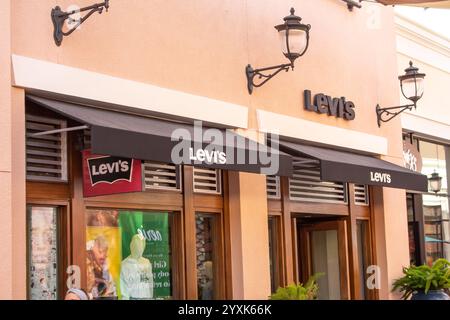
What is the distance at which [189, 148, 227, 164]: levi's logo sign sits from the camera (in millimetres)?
8836

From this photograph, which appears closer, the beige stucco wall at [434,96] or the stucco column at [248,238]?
the stucco column at [248,238]

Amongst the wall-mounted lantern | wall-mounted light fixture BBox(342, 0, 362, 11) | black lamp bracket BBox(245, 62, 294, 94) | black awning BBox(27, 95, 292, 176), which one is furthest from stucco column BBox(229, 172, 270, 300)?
the wall-mounted lantern

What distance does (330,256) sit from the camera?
14445 mm

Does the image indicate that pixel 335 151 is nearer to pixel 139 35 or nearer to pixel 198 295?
pixel 198 295

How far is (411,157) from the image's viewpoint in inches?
656

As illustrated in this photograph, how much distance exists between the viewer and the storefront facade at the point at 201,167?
27.9 ft

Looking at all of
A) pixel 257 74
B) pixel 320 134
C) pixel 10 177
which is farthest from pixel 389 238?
pixel 10 177

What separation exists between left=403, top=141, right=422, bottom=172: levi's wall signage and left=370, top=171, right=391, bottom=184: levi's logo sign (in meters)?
3.39

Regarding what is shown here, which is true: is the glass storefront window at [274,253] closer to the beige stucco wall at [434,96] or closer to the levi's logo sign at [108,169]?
the levi's logo sign at [108,169]

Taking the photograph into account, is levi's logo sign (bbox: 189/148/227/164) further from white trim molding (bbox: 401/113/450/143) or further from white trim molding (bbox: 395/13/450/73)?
white trim molding (bbox: 395/13/450/73)

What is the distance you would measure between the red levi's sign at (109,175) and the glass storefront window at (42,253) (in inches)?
18.3

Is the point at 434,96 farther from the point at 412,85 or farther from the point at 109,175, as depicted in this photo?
the point at 109,175

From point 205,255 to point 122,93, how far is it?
2700mm

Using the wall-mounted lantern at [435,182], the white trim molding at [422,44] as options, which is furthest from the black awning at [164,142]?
the wall-mounted lantern at [435,182]
